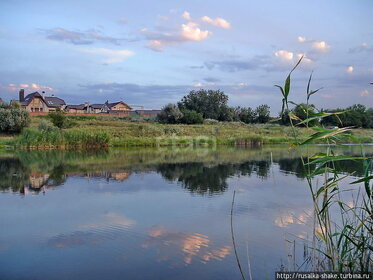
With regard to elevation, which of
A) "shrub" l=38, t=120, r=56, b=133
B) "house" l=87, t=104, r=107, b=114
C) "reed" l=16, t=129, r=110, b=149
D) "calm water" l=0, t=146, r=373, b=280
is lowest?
"calm water" l=0, t=146, r=373, b=280

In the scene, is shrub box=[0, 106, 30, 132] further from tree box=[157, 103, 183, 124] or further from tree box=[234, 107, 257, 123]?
tree box=[234, 107, 257, 123]

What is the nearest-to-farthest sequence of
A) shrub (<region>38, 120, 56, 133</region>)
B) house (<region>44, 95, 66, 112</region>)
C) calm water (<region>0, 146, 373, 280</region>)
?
calm water (<region>0, 146, 373, 280</region>) → shrub (<region>38, 120, 56, 133</region>) → house (<region>44, 95, 66, 112</region>)

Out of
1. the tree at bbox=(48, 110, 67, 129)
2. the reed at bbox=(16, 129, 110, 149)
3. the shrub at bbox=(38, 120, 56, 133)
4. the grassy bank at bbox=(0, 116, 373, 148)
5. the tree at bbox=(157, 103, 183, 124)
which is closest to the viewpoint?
the reed at bbox=(16, 129, 110, 149)

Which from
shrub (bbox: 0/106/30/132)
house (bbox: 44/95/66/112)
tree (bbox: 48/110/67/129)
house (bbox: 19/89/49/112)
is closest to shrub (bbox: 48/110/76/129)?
tree (bbox: 48/110/67/129)

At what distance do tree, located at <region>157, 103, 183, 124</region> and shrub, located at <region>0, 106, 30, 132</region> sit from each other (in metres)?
Result: 17.0

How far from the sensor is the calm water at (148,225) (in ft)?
17.2

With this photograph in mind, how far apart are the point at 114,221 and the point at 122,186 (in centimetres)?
476

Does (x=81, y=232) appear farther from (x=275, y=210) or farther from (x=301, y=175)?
(x=301, y=175)

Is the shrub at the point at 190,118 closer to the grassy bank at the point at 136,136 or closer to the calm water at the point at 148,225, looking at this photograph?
the grassy bank at the point at 136,136

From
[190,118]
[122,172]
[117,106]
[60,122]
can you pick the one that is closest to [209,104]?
[190,118]

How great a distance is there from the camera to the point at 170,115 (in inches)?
1836

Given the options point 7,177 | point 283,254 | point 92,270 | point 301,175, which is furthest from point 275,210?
point 7,177

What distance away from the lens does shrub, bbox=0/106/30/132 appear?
109ft

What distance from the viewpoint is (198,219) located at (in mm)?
7816
